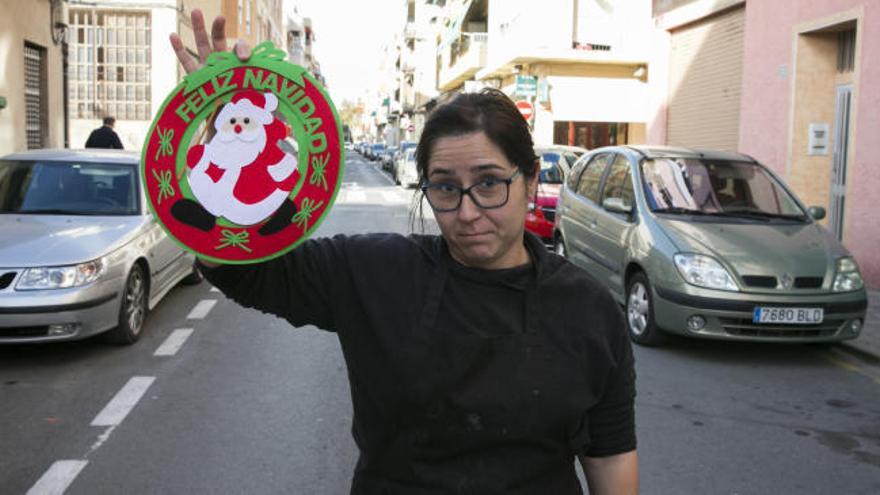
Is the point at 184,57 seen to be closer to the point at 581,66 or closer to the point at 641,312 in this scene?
the point at 641,312

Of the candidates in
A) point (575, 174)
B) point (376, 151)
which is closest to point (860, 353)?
point (575, 174)

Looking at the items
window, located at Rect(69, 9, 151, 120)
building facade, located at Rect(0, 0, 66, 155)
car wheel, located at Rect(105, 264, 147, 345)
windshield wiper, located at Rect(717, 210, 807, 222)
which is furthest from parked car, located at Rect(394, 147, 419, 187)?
car wheel, located at Rect(105, 264, 147, 345)

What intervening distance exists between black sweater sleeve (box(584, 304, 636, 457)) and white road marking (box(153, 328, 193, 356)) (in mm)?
5471

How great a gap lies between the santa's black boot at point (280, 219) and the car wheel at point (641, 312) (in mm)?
5832

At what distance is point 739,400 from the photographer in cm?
590

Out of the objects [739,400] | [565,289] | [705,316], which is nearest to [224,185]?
[565,289]

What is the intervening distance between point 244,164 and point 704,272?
5685mm

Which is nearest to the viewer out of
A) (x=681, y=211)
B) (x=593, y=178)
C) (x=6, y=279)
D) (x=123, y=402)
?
(x=123, y=402)

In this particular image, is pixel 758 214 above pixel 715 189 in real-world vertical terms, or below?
below

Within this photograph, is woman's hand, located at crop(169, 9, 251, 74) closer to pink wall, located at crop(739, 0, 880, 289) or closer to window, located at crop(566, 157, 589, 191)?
window, located at crop(566, 157, 589, 191)

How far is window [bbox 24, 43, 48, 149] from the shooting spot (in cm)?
1772

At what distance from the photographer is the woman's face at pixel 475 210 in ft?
6.11

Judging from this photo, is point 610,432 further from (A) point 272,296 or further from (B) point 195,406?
(B) point 195,406

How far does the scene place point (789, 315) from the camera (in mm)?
6824
